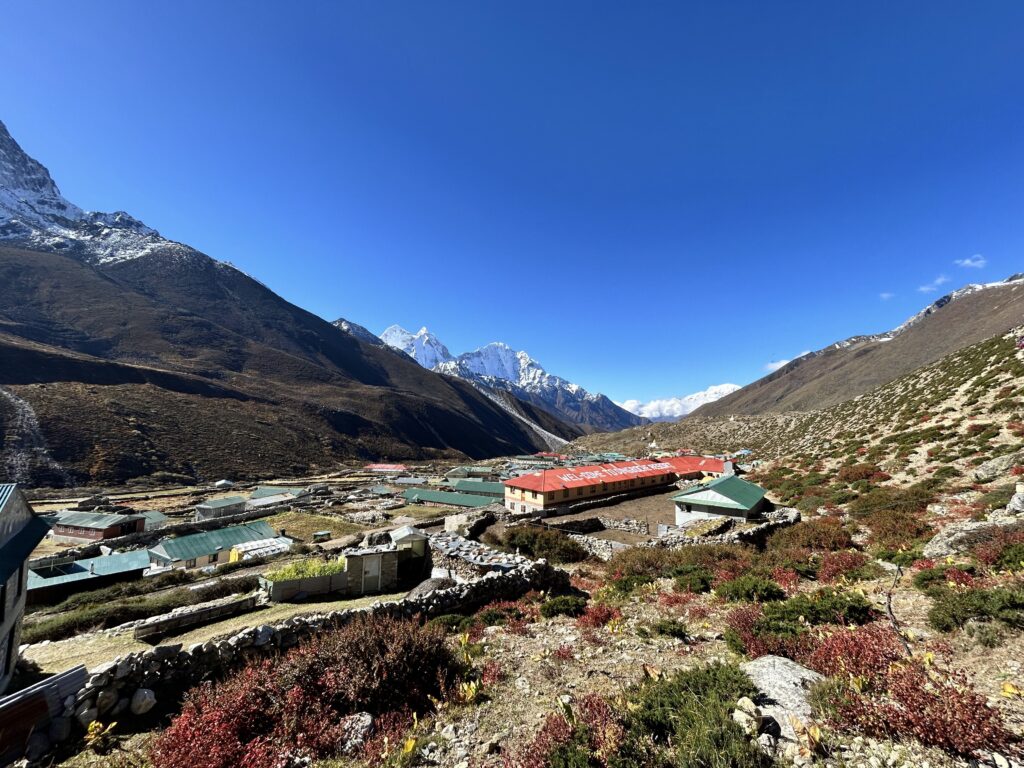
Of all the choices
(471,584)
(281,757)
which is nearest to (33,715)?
(281,757)

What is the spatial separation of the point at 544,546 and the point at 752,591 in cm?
1343

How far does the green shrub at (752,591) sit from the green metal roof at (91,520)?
63.7 metres

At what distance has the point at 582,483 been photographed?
4659cm

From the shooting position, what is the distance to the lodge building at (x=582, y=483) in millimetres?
44438

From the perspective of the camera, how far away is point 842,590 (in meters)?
11.1

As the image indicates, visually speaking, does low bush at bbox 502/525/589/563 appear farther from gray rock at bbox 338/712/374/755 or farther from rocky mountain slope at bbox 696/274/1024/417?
rocky mountain slope at bbox 696/274/1024/417

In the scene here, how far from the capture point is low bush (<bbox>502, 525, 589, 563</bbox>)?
23234 mm

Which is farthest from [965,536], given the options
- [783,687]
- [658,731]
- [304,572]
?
[304,572]

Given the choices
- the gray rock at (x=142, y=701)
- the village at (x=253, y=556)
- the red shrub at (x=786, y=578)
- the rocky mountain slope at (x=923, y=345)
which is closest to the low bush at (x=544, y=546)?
the village at (x=253, y=556)

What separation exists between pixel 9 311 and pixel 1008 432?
283 meters

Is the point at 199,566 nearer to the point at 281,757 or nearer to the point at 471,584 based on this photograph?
the point at 471,584

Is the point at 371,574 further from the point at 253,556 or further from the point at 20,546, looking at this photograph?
the point at 253,556

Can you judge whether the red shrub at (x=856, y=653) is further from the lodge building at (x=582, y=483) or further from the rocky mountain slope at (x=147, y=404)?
the rocky mountain slope at (x=147, y=404)

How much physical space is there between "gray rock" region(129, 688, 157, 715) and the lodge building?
3244cm
